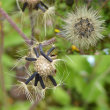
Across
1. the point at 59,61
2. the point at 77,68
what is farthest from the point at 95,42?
the point at 77,68

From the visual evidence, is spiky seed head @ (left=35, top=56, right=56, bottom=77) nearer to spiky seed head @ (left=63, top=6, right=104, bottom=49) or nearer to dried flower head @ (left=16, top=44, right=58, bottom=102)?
dried flower head @ (left=16, top=44, right=58, bottom=102)

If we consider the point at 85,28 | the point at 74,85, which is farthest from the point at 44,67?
the point at 74,85

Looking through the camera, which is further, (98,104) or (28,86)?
(98,104)

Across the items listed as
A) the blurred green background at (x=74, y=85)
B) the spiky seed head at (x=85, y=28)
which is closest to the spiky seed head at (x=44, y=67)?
the spiky seed head at (x=85, y=28)

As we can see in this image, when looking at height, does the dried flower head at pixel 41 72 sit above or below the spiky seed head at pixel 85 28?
below

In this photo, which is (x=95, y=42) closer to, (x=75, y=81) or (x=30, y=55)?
(x=30, y=55)

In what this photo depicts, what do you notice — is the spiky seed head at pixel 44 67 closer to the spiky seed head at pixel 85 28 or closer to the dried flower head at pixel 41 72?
the dried flower head at pixel 41 72
